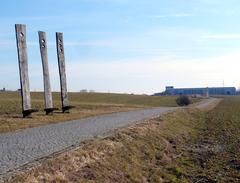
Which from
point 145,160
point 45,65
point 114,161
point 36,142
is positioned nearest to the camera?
point 114,161

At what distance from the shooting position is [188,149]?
18.4 m

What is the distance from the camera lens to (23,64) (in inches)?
910

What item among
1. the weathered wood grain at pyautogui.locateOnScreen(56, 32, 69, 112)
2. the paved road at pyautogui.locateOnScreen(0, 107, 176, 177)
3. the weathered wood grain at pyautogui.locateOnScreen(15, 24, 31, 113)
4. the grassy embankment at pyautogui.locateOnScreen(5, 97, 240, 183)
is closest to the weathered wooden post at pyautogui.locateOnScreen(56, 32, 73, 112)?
the weathered wood grain at pyautogui.locateOnScreen(56, 32, 69, 112)

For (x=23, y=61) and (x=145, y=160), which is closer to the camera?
(x=145, y=160)

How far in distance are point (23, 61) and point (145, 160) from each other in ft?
33.4

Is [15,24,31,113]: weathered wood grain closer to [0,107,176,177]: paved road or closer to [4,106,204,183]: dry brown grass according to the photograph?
[0,107,176,177]: paved road

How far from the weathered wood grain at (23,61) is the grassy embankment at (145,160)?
590 cm

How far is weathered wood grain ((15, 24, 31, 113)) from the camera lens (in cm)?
2292

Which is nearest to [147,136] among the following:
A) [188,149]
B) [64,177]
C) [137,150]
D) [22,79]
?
[188,149]

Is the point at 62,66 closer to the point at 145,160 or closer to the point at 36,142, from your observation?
the point at 36,142

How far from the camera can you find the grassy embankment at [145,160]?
11230 millimetres

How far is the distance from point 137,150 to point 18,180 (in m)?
7.00

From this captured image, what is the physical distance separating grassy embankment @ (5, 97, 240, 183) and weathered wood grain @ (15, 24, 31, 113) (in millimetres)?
5905

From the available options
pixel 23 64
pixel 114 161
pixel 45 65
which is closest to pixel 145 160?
pixel 114 161
